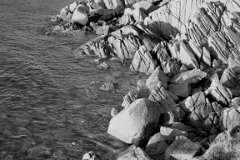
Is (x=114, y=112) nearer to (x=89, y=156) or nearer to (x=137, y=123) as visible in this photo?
(x=137, y=123)

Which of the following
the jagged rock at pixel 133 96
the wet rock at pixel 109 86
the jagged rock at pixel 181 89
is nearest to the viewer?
the jagged rock at pixel 133 96

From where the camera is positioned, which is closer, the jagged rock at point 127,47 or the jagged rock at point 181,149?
the jagged rock at point 181,149

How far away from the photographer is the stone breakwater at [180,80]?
690 inches

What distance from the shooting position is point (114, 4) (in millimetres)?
A: 55750

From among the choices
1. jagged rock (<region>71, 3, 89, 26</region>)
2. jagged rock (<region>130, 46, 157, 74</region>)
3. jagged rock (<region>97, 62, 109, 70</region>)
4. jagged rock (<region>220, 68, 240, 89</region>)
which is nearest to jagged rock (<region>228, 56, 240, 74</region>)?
jagged rock (<region>220, 68, 240, 89</region>)

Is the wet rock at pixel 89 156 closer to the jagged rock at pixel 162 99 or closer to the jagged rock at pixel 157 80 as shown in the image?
the jagged rock at pixel 162 99

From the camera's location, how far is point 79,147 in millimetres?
19047

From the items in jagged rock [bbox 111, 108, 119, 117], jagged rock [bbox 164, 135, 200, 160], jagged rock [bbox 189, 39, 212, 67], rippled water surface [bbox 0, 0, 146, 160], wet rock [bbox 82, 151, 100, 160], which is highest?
jagged rock [bbox 189, 39, 212, 67]

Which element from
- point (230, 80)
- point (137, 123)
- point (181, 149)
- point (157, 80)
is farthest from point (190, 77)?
point (181, 149)

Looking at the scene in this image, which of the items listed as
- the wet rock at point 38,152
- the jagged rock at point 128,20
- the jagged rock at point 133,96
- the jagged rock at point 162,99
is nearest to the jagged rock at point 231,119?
the jagged rock at point 162,99

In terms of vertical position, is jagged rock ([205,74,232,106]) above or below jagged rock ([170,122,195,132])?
above

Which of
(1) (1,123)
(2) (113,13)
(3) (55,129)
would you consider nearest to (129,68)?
(3) (55,129)

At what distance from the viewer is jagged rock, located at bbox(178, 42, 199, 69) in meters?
28.9

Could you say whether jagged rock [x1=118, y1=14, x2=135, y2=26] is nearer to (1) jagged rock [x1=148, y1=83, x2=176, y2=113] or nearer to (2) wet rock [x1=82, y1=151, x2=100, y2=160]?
(1) jagged rock [x1=148, y1=83, x2=176, y2=113]
